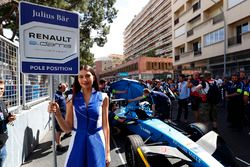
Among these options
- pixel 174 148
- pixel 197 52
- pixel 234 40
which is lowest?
pixel 174 148

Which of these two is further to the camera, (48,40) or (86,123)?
(48,40)

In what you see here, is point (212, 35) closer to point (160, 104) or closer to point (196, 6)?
point (196, 6)

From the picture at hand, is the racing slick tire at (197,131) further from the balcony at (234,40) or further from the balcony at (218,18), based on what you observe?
the balcony at (218,18)

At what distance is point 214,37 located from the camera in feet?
83.9

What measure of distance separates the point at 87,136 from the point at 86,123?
0.13 m

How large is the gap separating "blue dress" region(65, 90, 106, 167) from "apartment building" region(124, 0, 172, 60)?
80.6 metres

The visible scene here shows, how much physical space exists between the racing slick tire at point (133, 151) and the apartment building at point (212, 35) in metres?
16.7

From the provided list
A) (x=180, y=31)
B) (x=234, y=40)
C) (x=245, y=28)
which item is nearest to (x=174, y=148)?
(x=245, y=28)

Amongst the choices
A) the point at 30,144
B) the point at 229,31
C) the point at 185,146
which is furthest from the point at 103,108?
the point at 229,31

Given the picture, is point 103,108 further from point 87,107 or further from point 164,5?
point 164,5

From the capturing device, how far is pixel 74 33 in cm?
284

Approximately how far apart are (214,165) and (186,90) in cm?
628

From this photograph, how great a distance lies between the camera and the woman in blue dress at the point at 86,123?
93.9 inches

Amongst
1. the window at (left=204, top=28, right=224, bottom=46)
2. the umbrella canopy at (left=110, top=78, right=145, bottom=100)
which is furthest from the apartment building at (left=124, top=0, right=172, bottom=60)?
the umbrella canopy at (left=110, top=78, right=145, bottom=100)
